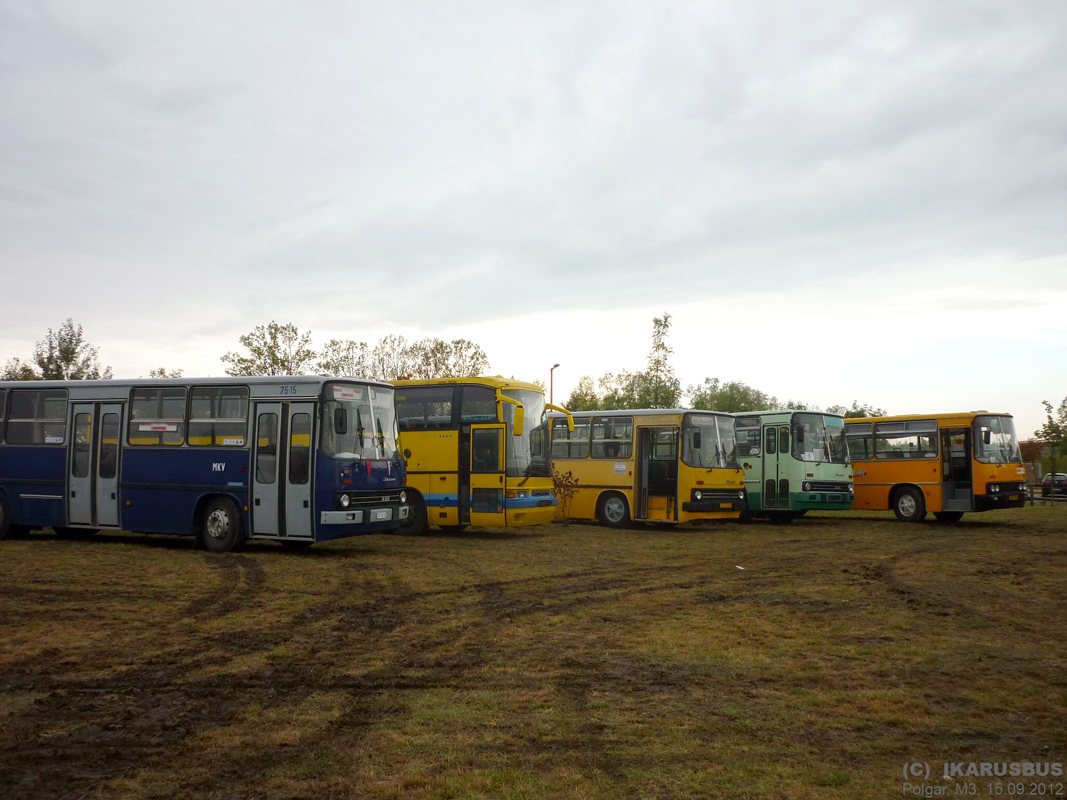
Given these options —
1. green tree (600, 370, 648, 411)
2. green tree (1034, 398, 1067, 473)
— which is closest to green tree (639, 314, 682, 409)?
green tree (600, 370, 648, 411)

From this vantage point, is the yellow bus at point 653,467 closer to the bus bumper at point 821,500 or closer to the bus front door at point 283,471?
the bus bumper at point 821,500

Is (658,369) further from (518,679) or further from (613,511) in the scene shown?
(518,679)

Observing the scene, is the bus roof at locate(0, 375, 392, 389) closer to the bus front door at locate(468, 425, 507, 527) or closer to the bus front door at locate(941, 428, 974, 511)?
the bus front door at locate(468, 425, 507, 527)

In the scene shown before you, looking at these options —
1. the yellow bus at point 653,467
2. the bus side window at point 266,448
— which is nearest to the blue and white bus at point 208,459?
the bus side window at point 266,448

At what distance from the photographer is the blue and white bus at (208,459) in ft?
48.1

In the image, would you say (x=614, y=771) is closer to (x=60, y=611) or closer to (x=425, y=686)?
(x=425, y=686)

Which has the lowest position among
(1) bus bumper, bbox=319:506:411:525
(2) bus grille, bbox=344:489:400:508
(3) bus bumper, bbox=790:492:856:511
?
(3) bus bumper, bbox=790:492:856:511

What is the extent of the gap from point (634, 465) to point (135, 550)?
37.1ft

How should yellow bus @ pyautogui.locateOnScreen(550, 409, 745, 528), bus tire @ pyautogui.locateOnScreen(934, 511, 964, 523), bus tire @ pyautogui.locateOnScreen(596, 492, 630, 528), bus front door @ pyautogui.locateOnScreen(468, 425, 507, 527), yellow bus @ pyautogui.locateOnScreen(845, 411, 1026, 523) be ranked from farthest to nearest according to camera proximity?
bus tire @ pyautogui.locateOnScreen(934, 511, 964, 523) < yellow bus @ pyautogui.locateOnScreen(845, 411, 1026, 523) < bus tire @ pyautogui.locateOnScreen(596, 492, 630, 528) < yellow bus @ pyautogui.locateOnScreen(550, 409, 745, 528) < bus front door @ pyautogui.locateOnScreen(468, 425, 507, 527)

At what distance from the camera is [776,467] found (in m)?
24.3

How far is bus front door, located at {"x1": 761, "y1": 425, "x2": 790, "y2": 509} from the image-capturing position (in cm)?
2405

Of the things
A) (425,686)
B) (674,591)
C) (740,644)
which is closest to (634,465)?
(674,591)

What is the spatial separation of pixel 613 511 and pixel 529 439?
14.3ft

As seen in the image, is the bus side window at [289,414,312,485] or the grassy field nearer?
the grassy field
